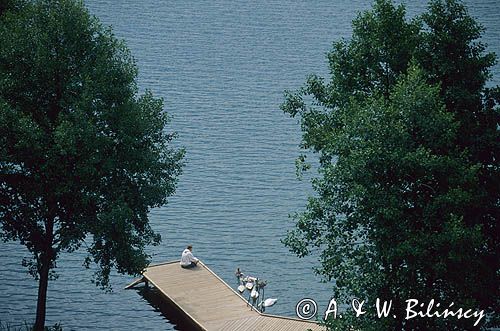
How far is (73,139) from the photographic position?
34.8m

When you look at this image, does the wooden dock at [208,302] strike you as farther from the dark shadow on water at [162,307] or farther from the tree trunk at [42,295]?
the tree trunk at [42,295]

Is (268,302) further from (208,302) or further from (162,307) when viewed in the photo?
(162,307)

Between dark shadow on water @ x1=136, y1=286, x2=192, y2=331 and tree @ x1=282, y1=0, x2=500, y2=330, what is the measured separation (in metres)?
13.4

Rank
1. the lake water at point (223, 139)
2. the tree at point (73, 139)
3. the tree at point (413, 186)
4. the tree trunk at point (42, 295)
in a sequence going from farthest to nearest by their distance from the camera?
1. the lake water at point (223, 139)
2. the tree trunk at point (42, 295)
3. the tree at point (73, 139)
4. the tree at point (413, 186)

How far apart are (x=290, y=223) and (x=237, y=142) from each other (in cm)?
1813

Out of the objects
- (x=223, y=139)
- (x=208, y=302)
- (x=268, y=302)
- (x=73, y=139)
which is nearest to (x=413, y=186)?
(x=73, y=139)

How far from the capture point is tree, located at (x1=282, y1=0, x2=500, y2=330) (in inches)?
1171

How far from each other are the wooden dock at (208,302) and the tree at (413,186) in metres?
9.13

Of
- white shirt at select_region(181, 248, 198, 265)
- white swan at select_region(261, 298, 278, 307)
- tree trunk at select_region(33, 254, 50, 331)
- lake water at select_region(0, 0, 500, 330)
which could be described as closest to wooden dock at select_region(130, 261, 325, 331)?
white shirt at select_region(181, 248, 198, 265)

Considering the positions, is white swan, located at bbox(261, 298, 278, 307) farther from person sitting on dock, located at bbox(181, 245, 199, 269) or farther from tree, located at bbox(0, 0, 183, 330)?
tree, located at bbox(0, 0, 183, 330)

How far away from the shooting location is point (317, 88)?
38156 millimetres

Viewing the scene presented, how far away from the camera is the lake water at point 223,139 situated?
1889 inches

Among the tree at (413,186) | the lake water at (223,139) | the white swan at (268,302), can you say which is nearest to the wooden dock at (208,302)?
the white swan at (268,302)

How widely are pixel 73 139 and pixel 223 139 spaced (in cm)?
4195
